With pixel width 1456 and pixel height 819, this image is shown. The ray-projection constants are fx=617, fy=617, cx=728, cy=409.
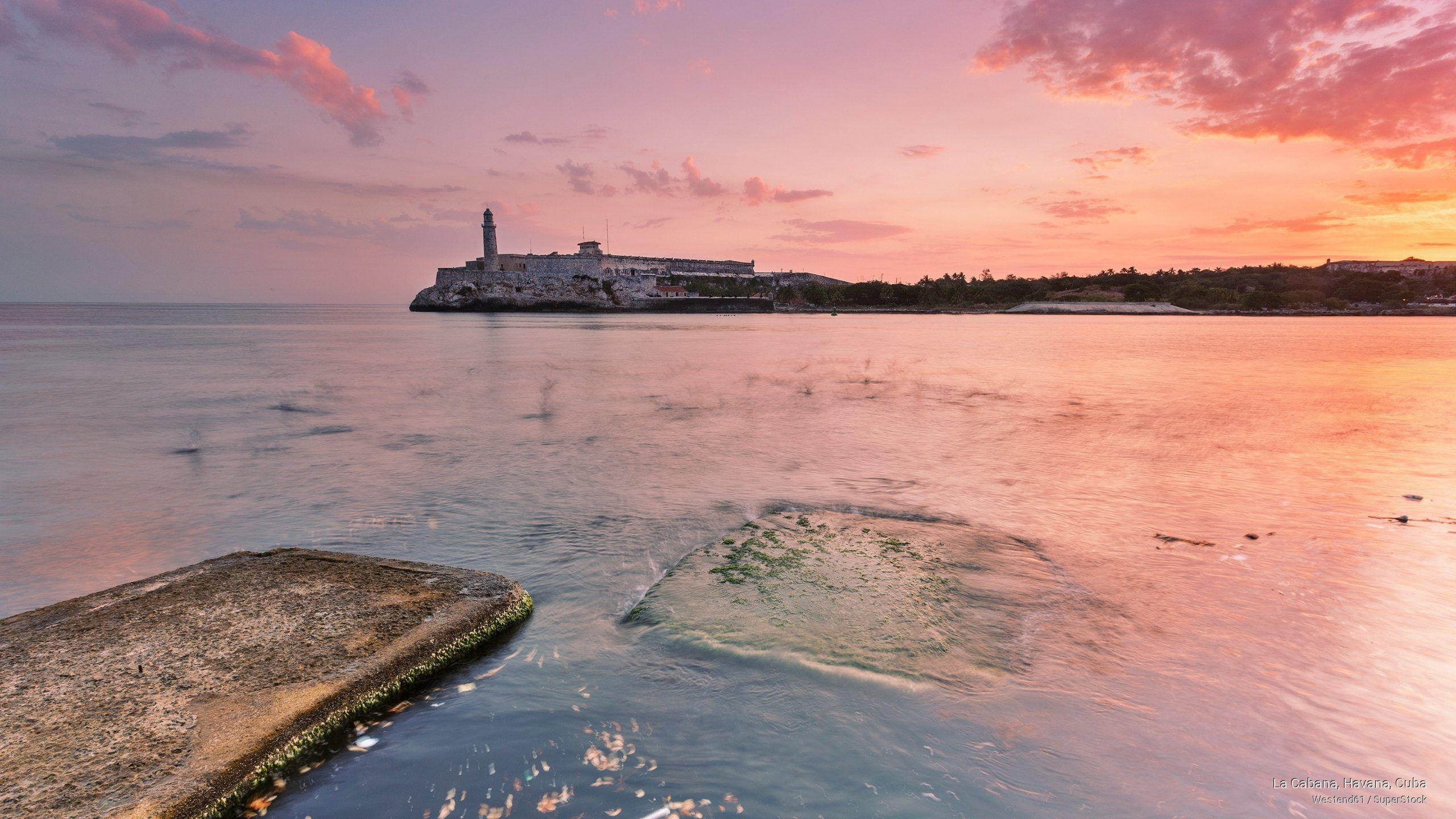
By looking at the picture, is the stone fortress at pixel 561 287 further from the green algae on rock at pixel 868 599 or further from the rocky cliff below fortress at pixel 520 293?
the green algae on rock at pixel 868 599

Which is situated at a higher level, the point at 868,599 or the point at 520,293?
the point at 520,293

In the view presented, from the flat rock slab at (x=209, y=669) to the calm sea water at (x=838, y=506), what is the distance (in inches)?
9.4

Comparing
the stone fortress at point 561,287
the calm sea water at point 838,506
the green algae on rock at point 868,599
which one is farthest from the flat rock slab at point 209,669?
the stone fortress at point 561,287

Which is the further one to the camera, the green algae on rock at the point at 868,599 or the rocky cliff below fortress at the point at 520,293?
the rocky cliff below fortress at the point at 520,293

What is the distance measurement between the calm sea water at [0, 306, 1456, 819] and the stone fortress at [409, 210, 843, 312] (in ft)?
277

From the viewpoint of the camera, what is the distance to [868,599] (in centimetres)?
371

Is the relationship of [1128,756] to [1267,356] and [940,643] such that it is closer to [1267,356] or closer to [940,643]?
[940,643]

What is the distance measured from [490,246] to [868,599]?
368 ft

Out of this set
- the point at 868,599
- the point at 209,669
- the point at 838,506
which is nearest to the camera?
the point at 209,669

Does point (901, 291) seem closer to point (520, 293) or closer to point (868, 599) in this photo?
point (520, 293)

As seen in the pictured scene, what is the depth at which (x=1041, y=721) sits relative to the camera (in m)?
2.66

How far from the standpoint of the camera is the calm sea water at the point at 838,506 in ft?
7.82

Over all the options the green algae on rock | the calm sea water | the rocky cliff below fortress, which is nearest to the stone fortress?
the rocky cliff below fortress

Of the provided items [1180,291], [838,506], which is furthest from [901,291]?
[838,506]
